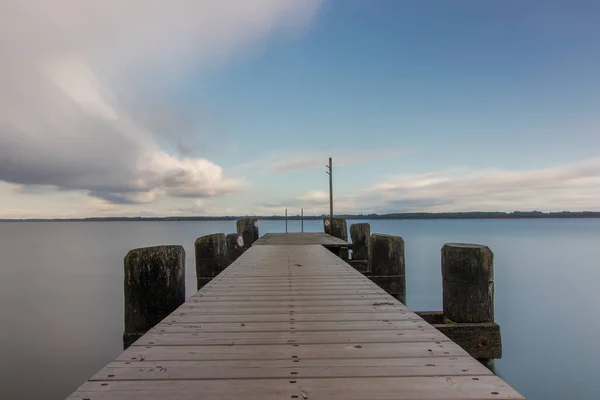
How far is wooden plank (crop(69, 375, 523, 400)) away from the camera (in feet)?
6.86

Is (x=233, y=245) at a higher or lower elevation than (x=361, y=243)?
lower

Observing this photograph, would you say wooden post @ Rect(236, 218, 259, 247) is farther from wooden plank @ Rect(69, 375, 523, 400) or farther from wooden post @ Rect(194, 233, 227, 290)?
wooden plank @ Rect(69, 375, 523, 400)

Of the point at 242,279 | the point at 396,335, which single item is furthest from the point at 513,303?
the point at 396,335

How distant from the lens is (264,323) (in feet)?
11.6

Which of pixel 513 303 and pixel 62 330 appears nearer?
pixel 62 330

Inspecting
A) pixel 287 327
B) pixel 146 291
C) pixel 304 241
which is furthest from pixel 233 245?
pixel 287 327

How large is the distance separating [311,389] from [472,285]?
3680 mm

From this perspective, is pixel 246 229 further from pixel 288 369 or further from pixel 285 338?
pixel 288 369

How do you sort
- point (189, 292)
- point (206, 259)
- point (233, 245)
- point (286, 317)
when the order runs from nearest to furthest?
1. point (286, 317)
2. point (206, 259)
3. point (233, 245)
4. point (189, 292)

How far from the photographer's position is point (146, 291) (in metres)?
4.89

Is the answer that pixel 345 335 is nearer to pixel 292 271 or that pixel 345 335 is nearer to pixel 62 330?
pixel 292 271

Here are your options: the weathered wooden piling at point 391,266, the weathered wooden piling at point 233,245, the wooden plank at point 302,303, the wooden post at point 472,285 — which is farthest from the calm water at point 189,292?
the wooden plank at point 302,303

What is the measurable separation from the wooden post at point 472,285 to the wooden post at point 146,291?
3858 millimetres

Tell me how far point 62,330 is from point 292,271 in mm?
12028
